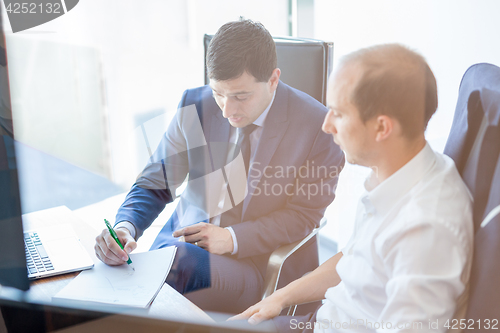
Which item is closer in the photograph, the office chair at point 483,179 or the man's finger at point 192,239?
the office chair at point 483,179

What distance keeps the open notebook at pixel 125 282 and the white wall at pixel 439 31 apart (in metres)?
0.48

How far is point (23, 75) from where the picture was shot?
920 millimetres

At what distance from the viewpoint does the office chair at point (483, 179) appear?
17.4 inches

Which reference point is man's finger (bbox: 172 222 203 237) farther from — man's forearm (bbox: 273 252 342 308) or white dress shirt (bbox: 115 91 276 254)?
man's forearm (bbox: 273 252 342 308)

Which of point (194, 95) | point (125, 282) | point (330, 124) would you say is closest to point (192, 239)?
point (125, 282)

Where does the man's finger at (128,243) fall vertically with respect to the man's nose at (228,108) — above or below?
below

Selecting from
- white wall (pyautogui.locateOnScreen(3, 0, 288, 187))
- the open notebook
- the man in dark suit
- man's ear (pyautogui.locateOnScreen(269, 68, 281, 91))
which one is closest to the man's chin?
the man in dark suit

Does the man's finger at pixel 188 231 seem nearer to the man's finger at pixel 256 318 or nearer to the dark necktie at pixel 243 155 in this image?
the dark necktie at pixel 243 155

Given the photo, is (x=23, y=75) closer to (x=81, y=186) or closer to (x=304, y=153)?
(x=81, y=186)

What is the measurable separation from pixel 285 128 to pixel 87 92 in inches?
20.2

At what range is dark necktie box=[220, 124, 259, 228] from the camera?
989 mm

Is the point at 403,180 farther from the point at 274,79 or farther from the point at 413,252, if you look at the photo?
the point at 274,79

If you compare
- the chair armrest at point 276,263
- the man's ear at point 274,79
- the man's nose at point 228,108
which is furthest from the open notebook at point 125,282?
the man's ear at point 274,79

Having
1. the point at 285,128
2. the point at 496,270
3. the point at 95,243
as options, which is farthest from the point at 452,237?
the point at 95,243
